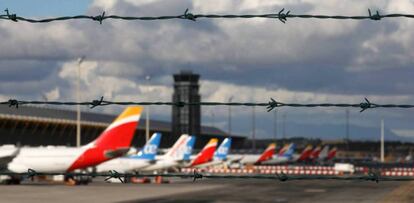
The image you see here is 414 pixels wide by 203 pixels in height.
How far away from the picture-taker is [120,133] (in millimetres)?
60406

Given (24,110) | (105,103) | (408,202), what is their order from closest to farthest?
(105,103), (408,202), (24,110)

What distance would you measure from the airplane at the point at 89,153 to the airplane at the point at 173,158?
51.5ft

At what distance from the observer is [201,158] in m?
94.8

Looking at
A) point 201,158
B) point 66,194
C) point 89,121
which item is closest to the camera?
point 66,194

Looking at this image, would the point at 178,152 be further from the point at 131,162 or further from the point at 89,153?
the point at 89,153

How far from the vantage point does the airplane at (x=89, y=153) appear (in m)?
59.4

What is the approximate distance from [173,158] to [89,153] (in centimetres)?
2719

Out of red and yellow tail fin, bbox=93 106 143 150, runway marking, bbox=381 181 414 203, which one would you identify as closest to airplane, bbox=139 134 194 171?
red and yellow tail fin, bbox=93 106 143 150

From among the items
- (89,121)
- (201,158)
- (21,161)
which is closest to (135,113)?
(21,161)

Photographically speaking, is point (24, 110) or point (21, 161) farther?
point (24, 110)

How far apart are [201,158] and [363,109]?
87.0 m

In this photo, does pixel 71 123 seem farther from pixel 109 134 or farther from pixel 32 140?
pixel 109 134

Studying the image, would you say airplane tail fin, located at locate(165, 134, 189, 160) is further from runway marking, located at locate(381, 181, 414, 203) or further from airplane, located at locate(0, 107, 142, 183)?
runway marking, located at locate(381, 181, 414, 203)

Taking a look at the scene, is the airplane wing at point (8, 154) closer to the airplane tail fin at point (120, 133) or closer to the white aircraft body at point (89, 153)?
the white aircraft body at point (89, 153)
